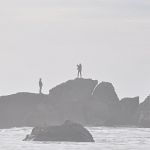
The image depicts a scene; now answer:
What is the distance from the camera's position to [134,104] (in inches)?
4897

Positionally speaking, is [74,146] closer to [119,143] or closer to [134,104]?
[119,143]

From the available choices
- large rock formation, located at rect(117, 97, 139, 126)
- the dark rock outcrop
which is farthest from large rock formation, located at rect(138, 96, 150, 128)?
the dark rock outcrop

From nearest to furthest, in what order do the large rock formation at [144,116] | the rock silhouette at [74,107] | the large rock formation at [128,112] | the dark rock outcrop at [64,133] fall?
the dark rock outcrop at [64,133]
the rock silhouette at [74,107]
the large rock formation at [144,116]
the large rock formation at [128,112]

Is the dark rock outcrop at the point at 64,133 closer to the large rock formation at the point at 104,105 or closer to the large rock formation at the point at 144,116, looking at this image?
the large rock formation at the point at 104,105

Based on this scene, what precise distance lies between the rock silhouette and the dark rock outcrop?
43.5 meters

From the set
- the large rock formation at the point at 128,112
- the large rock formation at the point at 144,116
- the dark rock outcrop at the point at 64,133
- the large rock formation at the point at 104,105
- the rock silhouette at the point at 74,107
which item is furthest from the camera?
the large rock formation at the point at 128,112

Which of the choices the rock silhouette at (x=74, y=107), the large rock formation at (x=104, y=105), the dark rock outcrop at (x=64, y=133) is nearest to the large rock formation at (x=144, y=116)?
the rock silhouette at (x=74, y=107)

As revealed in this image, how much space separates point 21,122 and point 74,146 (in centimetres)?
5561

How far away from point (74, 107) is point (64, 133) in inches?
1804

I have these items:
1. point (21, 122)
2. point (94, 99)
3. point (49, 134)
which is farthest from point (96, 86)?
point (49, 134)

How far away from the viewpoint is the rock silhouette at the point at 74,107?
390 feet

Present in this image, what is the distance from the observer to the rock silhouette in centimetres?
11881

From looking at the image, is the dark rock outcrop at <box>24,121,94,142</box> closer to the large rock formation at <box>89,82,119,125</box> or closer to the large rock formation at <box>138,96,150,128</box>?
the large rock formation at <box>89,82,119,125</box>

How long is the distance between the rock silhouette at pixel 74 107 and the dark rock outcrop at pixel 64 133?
43518mm
